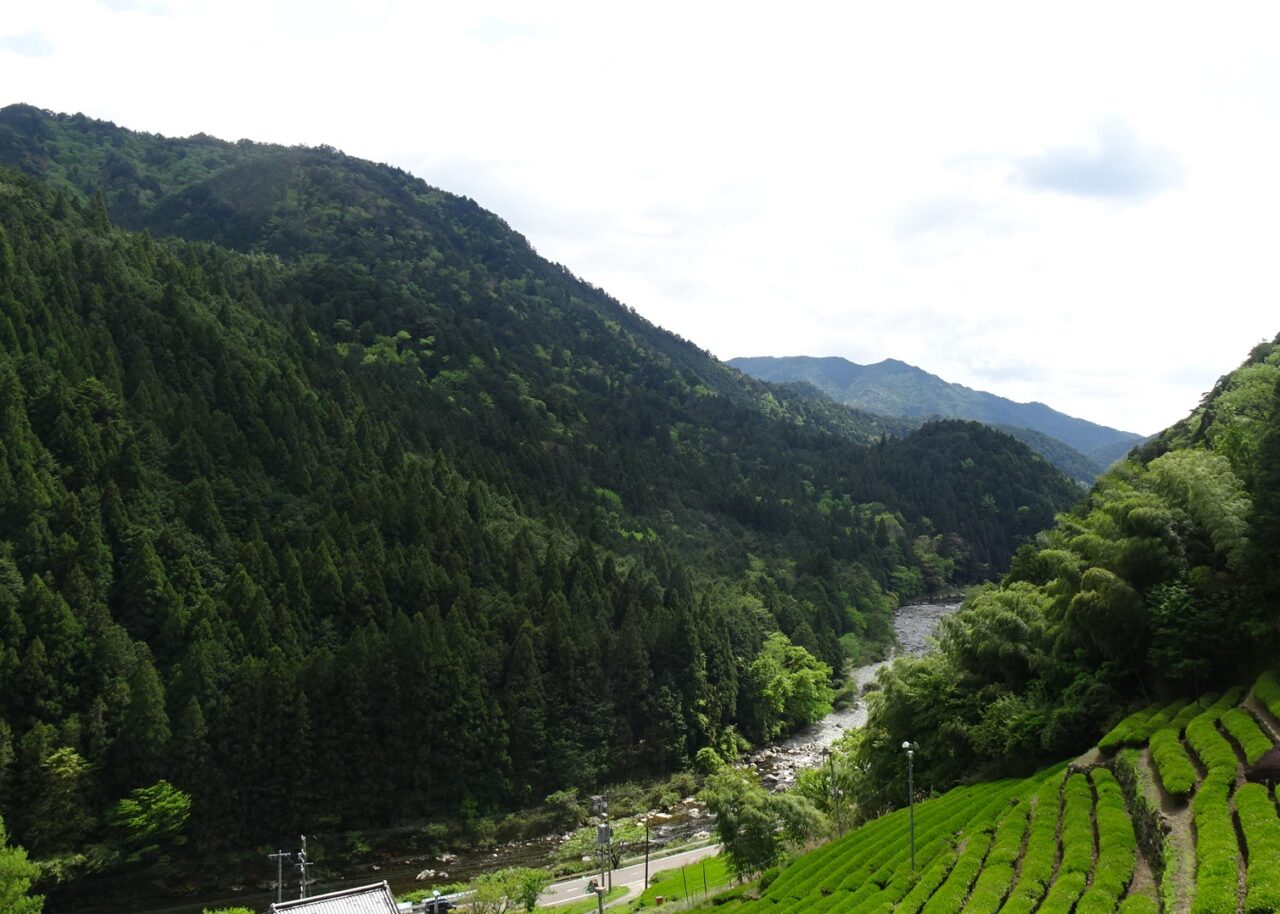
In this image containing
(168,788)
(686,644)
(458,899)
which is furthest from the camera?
(686,644)

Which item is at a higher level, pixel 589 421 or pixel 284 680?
pixel 589 421

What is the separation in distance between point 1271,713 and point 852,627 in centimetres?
10499

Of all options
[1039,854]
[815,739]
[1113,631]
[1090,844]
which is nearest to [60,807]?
[1039,854]

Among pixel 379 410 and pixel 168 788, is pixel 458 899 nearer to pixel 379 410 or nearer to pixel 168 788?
pixel 168 788

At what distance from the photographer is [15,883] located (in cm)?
4253

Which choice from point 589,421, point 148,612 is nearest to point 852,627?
point 589,421

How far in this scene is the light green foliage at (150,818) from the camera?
58750 millimetres

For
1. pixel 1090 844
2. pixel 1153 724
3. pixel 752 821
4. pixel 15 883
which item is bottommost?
pixel 15 883

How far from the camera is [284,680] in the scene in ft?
224

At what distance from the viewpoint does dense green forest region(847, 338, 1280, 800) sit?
Result: 3766 cm

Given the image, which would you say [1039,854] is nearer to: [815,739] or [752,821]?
[752,821]

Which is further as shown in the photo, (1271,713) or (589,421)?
(589,421)

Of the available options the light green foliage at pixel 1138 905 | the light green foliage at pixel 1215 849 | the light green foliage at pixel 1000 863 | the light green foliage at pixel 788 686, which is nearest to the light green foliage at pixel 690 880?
the light green foliage at pixel 1000 863

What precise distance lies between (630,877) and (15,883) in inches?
1418
